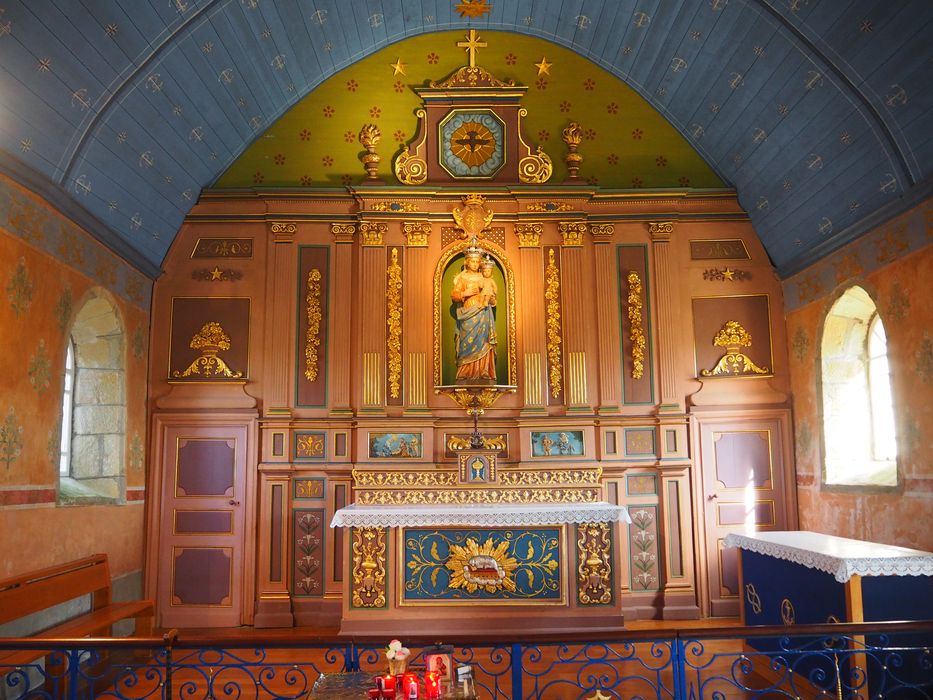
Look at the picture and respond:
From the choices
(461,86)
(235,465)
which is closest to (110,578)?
(235,465)

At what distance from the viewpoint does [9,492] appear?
242 inches

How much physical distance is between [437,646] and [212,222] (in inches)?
272

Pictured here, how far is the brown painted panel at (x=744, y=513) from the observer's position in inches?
362

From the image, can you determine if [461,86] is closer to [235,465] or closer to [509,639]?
[235,465]

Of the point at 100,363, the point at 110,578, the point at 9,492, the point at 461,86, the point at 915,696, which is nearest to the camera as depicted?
the point at 915,696

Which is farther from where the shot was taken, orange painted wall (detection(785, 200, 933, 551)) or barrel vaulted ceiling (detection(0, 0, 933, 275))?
orange painted wall (detection(785, 200, 933, 551))

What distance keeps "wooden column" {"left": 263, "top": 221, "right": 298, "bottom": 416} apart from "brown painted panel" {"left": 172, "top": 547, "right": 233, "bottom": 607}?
5.48ft

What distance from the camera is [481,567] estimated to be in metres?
7.95

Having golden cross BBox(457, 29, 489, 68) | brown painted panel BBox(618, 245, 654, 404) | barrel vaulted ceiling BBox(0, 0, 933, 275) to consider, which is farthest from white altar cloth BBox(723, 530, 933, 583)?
golden cross BBox(457, 29, 489, 68)

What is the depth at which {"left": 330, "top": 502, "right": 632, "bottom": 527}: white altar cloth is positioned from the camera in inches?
313

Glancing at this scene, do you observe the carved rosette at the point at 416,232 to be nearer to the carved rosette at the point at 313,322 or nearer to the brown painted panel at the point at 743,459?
the carved rosette at the point at 313,322

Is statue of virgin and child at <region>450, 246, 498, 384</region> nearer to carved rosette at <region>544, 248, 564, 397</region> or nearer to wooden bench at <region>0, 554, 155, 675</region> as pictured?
carved rosette at <region>544, 248, 564, 397</region>

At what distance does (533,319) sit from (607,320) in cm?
86

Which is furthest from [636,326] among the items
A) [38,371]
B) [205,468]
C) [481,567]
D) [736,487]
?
[38,371]
